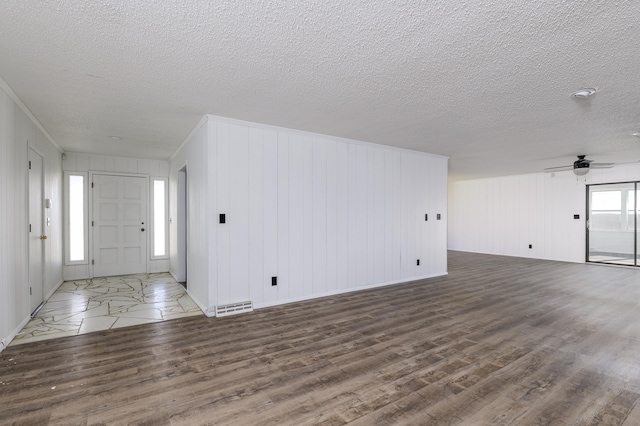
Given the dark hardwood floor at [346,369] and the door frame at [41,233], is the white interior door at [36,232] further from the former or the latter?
the dark hardwood floor at [346,369]

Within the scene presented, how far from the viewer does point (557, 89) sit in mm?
3049

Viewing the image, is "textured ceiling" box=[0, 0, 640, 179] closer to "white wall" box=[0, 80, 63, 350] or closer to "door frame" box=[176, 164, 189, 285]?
"white wall" box=[0, 80, 63, 350]

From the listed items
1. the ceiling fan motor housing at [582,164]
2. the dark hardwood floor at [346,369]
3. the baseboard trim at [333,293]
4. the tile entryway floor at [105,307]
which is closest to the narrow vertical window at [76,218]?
the tile entryway floor at [105,307]

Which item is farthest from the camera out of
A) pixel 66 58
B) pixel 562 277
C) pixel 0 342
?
pixel 562 277

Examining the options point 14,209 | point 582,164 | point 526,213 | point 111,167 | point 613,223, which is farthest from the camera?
point 526,213

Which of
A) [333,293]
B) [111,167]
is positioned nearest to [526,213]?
[333,293]

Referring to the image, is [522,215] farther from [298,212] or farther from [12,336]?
[12,336]

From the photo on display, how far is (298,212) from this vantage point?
473cm

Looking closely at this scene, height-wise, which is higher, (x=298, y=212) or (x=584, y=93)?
(x=584, y=93)

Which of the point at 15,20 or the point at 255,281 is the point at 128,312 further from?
the point at 15,20

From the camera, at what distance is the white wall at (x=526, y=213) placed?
841 cm

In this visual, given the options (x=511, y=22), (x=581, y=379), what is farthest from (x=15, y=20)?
(x=581, y=379)

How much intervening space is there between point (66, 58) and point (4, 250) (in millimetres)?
1941

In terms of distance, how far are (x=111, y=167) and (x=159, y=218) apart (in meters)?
1.38
